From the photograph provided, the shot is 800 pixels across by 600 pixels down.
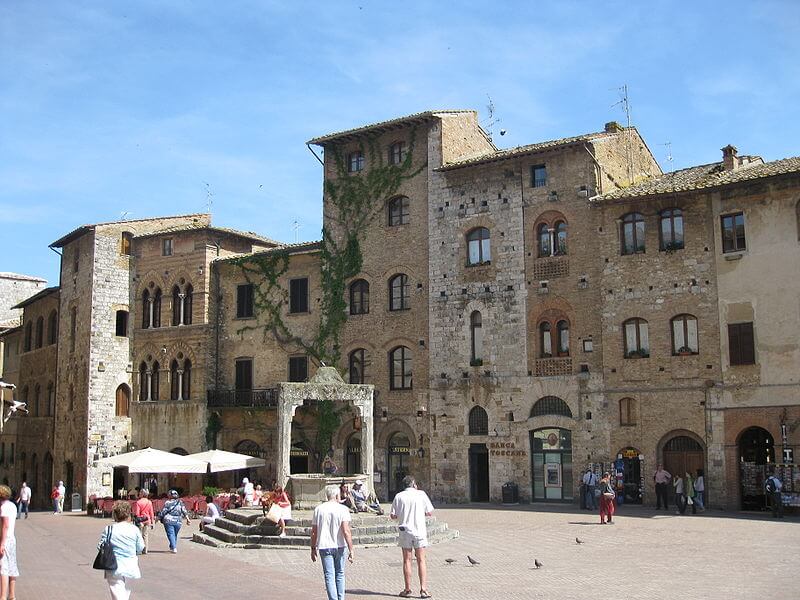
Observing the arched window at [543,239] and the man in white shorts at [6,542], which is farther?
the arched window at [543,239]

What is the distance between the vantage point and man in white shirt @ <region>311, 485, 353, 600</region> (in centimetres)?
1170

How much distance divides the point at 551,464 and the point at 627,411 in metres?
3.29

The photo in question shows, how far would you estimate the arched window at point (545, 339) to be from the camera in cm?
3172

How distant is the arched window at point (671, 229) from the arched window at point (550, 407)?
618 cm

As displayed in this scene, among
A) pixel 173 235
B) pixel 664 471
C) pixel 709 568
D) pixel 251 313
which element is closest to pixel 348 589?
pixel 709 568

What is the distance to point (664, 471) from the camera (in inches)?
1130

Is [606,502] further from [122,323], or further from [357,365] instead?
[122,323]

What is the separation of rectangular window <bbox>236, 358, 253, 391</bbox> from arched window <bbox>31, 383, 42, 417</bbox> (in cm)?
1273

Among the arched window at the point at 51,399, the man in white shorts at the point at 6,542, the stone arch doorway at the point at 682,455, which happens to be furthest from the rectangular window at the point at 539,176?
the arched window at the point at 51,399

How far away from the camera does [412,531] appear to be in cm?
1324

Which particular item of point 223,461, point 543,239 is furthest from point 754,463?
point 223,461

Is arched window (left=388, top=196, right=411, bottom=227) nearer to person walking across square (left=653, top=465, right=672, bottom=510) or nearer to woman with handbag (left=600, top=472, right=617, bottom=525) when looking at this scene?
person walking across square (left=653, top=465, right=672, bottom=510)

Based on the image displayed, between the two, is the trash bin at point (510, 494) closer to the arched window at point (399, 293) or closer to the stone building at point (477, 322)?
the stone building at point (477, 322)

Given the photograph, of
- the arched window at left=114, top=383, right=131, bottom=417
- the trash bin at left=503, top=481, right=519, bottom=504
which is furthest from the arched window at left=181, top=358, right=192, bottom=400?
the trash bin at left=503, top=481, right=519, bottom=504
